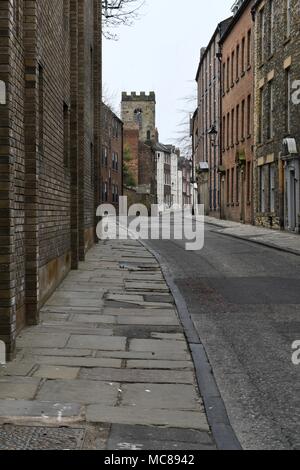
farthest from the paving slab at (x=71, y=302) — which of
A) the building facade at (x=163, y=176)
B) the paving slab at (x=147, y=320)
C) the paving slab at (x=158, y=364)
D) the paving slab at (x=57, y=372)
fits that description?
the building facade at (x=163, y=176)

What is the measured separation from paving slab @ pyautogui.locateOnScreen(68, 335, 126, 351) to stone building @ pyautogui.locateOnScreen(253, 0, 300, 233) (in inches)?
720

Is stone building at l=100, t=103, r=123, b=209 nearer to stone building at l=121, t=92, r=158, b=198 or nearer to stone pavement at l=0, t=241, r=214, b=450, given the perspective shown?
stone building at l=121, t=92, r=158, b=198

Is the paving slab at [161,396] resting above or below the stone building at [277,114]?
below

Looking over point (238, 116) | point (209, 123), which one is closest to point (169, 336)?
point (238, 116)

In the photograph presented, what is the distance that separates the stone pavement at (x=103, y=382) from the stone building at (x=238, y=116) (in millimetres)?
25370

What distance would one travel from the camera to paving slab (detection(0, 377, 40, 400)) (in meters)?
5.49

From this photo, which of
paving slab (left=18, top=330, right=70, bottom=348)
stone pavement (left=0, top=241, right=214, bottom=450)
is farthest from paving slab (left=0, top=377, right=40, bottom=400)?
paving slab (left=18, top=330, right=70, bottom=348)

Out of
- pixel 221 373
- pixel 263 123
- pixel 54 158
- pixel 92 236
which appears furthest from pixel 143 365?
pixel 263 123

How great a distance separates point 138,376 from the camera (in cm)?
631

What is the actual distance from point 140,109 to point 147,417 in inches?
3951

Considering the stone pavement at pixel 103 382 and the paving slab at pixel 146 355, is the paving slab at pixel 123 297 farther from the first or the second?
the paving slab at pixel 146 355

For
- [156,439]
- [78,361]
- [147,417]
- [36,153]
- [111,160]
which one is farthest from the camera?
[111,160]

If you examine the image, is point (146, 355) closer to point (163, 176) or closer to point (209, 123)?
point (209, 123)

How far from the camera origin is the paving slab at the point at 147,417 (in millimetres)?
4965
